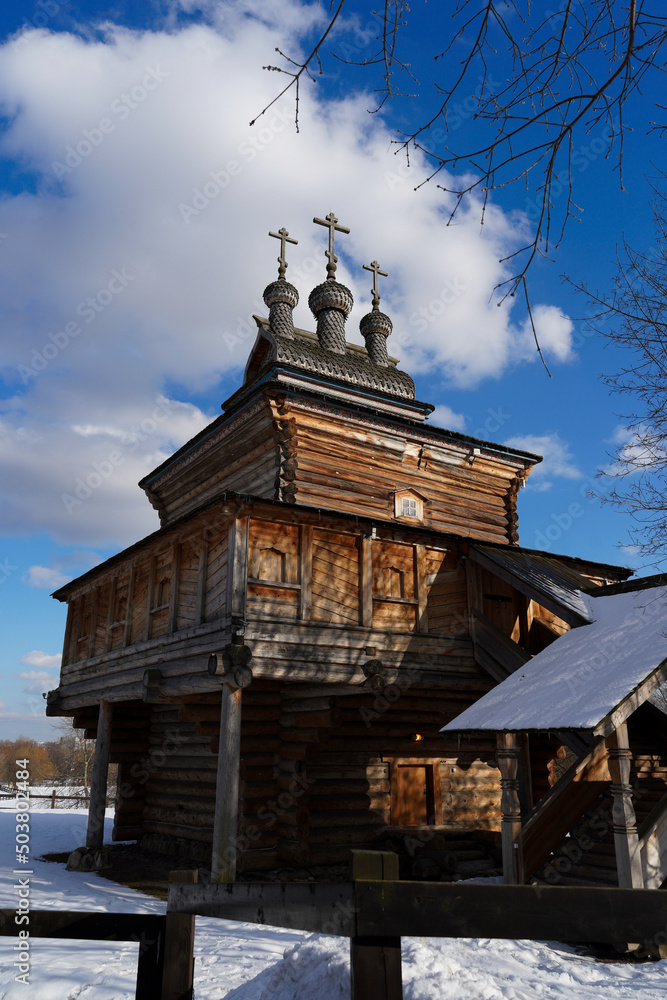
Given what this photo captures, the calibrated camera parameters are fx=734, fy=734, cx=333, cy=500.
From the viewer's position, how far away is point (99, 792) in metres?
14.0

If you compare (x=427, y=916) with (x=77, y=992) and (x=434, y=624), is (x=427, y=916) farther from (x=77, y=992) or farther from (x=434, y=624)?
(x=434, y=624)

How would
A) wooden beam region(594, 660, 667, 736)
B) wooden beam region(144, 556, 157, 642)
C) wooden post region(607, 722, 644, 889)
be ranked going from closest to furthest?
1. wooden post region(607, 722, 644, 889)
2. wooden beam region(594, 660, 667, 736)
3. wooden beam region(144, 556, 157, 642)

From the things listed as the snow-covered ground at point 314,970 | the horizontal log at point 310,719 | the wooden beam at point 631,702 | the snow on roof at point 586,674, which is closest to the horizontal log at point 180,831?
the horizontal log at point 310,719

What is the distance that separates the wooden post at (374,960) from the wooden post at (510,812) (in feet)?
20.7

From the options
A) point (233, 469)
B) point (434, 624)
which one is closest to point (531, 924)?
point (434, 624)

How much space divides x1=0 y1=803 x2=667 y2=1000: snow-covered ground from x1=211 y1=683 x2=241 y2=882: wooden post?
104 cm

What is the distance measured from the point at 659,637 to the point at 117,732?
42.9 feet

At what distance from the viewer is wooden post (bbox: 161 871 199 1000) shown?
3.54 metres

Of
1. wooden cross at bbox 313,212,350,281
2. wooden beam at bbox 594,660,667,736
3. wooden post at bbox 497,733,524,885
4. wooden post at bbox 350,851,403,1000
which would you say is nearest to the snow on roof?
wooden beam at bbox 594,660,667,736

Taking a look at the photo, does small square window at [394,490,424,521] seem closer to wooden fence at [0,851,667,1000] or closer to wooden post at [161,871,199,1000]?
wooden post at [161,871,199,1000]

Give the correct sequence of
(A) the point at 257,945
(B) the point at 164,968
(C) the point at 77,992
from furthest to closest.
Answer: (A) the point at 257,945 < (C) the point at 77,992 < (B) the point at 164,968

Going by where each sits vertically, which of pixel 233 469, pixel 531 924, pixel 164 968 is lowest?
pixel 164 968

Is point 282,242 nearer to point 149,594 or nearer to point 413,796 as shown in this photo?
point 149,594

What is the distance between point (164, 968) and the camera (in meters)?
3.57
